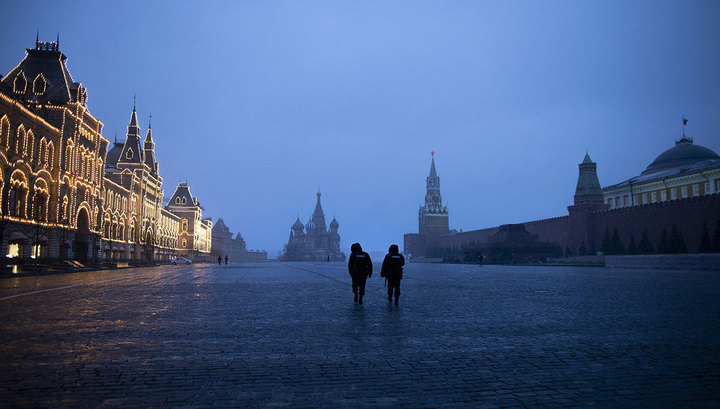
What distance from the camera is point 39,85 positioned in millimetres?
37656

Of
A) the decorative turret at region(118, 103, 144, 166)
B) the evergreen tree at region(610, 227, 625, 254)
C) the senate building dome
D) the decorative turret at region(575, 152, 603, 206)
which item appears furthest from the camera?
the decorative turret at region(575, 152, 603, 206)

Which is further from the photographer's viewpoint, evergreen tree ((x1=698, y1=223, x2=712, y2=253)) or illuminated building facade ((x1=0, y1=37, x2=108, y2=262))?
evergreen tree ((x1=698, y1=223, x2=712, y2=253))

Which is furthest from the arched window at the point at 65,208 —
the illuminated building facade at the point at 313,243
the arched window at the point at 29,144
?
the illuminated building facade at the point at 313,243

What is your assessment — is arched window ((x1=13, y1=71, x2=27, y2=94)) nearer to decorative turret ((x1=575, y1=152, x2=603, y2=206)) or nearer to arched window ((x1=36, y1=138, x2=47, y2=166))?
arched window ((x1=36, y1=138, x2=47, y2=166))

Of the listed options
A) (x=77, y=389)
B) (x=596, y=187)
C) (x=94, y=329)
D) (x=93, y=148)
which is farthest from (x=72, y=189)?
(x=596, y=187)

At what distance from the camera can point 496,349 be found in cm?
589

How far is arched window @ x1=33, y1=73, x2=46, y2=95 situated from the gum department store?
0.20 feet

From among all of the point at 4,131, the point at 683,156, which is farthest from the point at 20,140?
the point at 683,156

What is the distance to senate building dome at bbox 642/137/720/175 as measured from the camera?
7150cm

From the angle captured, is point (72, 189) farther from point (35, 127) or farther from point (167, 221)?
point (167, 221)

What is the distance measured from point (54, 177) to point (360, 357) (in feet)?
121

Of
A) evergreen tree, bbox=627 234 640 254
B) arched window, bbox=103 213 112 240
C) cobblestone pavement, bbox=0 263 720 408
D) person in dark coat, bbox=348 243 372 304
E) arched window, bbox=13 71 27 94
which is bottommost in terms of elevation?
cobblestone pavement, bbox=0 263 720 408

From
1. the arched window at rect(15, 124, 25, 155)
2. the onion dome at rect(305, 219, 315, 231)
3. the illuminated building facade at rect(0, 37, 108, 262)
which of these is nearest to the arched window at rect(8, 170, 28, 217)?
the illuminated building facade at rect(0, 37, 108, 262)

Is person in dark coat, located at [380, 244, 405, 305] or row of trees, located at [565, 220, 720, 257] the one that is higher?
row of trees, located at [565, 220, 720, 257]
